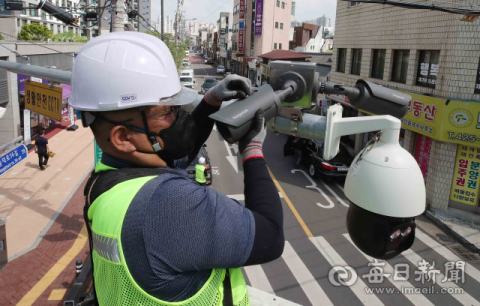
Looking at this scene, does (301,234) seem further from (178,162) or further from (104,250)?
(104,250)

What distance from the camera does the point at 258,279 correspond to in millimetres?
8359

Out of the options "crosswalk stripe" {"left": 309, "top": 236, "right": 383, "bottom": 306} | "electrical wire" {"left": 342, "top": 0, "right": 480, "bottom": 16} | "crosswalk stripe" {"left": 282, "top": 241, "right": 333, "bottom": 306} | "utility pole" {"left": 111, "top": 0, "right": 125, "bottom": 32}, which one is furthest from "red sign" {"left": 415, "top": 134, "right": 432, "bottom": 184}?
"utility pole" {"left": 111, "top": 0, "right": 125, "bottom": 32}

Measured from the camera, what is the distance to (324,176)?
14680 mm

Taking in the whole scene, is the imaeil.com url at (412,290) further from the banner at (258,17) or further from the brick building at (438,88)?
the banner at (258,17)

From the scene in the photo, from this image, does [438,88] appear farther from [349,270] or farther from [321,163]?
[349,270]

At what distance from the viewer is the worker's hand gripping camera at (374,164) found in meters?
2.02

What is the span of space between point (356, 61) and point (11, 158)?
50.8 ft

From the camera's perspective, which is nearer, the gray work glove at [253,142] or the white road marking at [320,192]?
the gray work glove at [253,142]

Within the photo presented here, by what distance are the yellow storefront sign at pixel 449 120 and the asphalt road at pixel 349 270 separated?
294 centimetres

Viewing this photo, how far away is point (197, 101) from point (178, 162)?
0.46m

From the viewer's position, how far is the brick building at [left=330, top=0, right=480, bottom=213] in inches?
432

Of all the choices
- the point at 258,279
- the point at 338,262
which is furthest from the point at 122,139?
the point at 338,262

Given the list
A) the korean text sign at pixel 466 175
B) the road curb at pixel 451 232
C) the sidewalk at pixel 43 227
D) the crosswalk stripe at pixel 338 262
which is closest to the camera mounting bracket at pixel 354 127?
the crosswalk stripe at pixel 338 262

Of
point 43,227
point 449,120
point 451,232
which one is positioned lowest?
point 43,227
